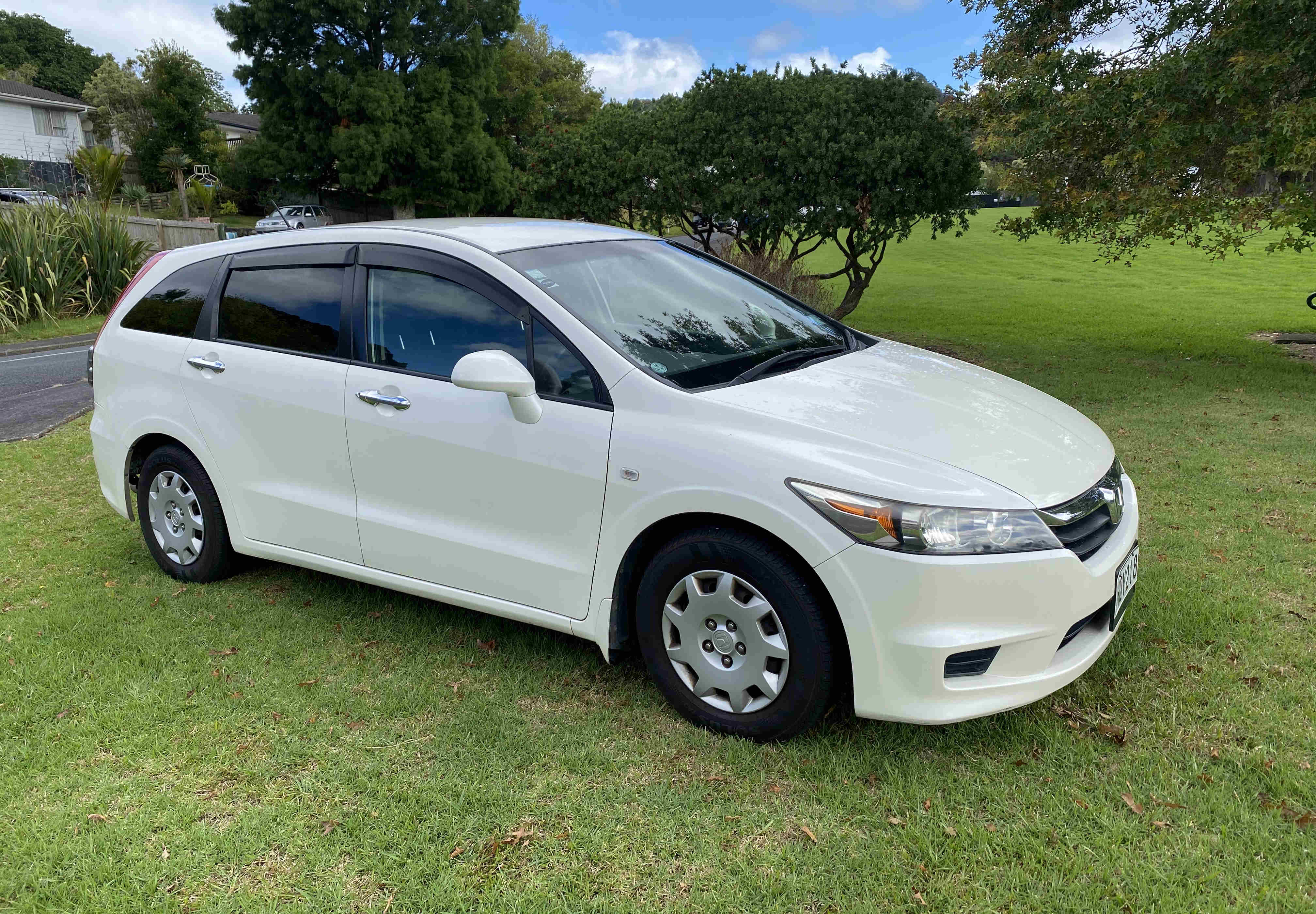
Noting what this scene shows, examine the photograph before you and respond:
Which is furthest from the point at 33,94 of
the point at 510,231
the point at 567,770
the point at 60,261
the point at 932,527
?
the point at 932,527

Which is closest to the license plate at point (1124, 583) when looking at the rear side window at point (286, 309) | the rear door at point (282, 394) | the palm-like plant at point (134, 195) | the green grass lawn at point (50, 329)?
the rear door at point (282, 394)

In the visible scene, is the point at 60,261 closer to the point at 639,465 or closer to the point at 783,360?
the point at 783,360

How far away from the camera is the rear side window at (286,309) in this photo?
403 cm

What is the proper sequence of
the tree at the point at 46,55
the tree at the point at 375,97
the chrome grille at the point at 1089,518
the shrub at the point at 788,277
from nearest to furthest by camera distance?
1. the chrome grille at the point at 1089,518
2. the shrub at the point at 788,277
3. the tree at the point at 375,97
4. the tree at the point at 46,55

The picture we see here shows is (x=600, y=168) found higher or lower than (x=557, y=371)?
higher

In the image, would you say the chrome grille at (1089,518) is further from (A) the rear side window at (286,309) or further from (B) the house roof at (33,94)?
(B) the house roof at (33,94)

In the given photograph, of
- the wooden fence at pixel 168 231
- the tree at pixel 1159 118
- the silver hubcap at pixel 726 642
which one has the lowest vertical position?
the wooden fence at pixel 168 231

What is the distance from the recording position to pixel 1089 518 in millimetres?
3080

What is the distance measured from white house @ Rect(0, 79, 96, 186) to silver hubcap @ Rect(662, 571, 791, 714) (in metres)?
58.4

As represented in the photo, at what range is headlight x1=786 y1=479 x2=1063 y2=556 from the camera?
2779 mm

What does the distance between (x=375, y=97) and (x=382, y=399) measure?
32.8 meters

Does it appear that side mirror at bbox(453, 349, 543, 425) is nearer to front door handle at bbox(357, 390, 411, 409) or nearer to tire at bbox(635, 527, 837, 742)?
front door handle at bbox(357, 390, 411, 409)

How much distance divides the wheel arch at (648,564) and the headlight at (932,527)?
8.1 inches

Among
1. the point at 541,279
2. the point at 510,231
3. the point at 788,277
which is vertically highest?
the point at 510,231
